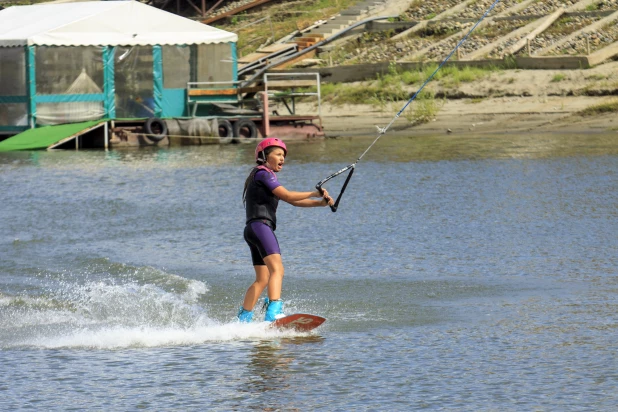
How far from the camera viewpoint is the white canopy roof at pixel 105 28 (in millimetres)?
30547

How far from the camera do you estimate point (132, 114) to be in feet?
104

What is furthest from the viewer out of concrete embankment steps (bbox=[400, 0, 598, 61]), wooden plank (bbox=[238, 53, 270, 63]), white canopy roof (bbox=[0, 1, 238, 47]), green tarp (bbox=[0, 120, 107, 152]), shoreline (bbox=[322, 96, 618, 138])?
wooden plank (bbox=[238, 53, 270, 63])

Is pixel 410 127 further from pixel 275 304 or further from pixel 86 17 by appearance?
pixel 275 304

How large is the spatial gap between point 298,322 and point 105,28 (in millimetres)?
23738

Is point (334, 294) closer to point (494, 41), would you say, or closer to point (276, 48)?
point (494, 41)

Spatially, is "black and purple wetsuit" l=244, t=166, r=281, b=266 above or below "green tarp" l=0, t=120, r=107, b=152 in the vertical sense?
above

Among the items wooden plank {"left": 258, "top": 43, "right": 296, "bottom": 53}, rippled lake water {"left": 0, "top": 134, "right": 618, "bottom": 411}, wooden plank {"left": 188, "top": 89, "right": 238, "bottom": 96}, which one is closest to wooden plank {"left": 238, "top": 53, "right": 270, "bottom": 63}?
wooden plank {"left": 258, "top": 43, "right": 296, "bottom": 53}

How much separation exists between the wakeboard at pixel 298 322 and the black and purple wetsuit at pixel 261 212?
499 mm

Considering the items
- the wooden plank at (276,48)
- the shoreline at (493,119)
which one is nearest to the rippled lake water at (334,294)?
the shoreline at (493,119)

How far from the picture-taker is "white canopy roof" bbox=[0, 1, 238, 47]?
100 feet

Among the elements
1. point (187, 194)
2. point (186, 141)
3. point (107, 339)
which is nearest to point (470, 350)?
point (107, 339)

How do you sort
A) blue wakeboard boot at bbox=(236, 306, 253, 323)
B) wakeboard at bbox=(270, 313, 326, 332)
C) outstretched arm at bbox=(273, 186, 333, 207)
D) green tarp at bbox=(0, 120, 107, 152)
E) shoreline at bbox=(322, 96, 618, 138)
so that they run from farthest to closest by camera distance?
green tarp at bbox=(0, 120, 107, 152) → shoreline at bbox=(322, 96, 618, 138) → blue wakeboard boot at bbox=(236, 306, 253, 323) → wakeboard at bbox=(270, 313, 326, 332) → outstretched arm at bbox=(273, 186, 333, 207)

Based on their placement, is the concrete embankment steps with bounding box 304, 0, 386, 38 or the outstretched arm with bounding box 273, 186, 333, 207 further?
the concrete embankment steps with bounding box 304, 0, 386, 38

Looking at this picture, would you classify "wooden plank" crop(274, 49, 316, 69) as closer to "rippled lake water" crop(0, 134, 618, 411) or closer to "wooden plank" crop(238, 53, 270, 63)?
"wooden plank" crop(238, 53, 270, 63)
